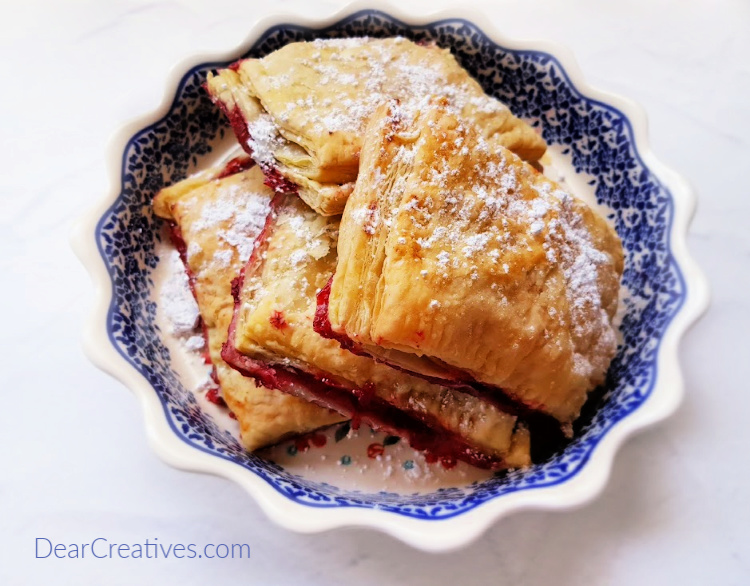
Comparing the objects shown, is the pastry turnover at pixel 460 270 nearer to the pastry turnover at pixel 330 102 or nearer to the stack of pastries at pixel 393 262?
the stack of pastries at pixel 393 262

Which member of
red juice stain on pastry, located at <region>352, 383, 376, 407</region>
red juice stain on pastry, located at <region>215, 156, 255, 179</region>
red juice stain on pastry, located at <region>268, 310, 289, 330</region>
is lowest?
red juice stain on pastry, located at <region>352, 383, 376, 407</region>

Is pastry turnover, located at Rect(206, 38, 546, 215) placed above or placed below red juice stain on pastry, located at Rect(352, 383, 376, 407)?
above

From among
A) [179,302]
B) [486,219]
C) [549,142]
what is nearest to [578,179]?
[549,142]

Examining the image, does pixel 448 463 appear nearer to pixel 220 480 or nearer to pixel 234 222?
pixel 220 480

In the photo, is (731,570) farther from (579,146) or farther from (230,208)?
(230,208)

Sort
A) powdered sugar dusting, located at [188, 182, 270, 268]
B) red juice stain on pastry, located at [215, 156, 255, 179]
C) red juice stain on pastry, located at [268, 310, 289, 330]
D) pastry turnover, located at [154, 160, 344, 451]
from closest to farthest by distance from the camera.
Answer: red juice stain on pastry, located at [268, 310, 289, 330] → pastry turnover, located at [154, 160, 344, 451] → powdered sugar dusting, located at [188, 182, 270, 268] → red juice stain on pastry, located at [215, 156, 255, 179]

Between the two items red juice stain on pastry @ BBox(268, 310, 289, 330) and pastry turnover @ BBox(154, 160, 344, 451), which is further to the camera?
pastry turnover @ BBox(154, 160, 344, 451)

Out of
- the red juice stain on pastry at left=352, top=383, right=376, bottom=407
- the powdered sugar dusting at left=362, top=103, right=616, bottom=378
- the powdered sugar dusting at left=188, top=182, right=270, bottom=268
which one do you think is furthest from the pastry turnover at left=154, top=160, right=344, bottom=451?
the powdered sugar dusting at left=362, top=103, right=616, bottom=378

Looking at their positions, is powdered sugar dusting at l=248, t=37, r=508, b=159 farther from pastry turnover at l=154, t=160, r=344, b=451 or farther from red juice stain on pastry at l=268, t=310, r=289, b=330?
red juice stain on pastry at l=268, t=310, r=289, b=330

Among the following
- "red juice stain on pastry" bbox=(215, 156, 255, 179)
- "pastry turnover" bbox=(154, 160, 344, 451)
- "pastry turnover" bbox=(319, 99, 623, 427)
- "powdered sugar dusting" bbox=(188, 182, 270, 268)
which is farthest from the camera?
"red juice stain on pastry" bbox=(215, 156, 255, 179)
